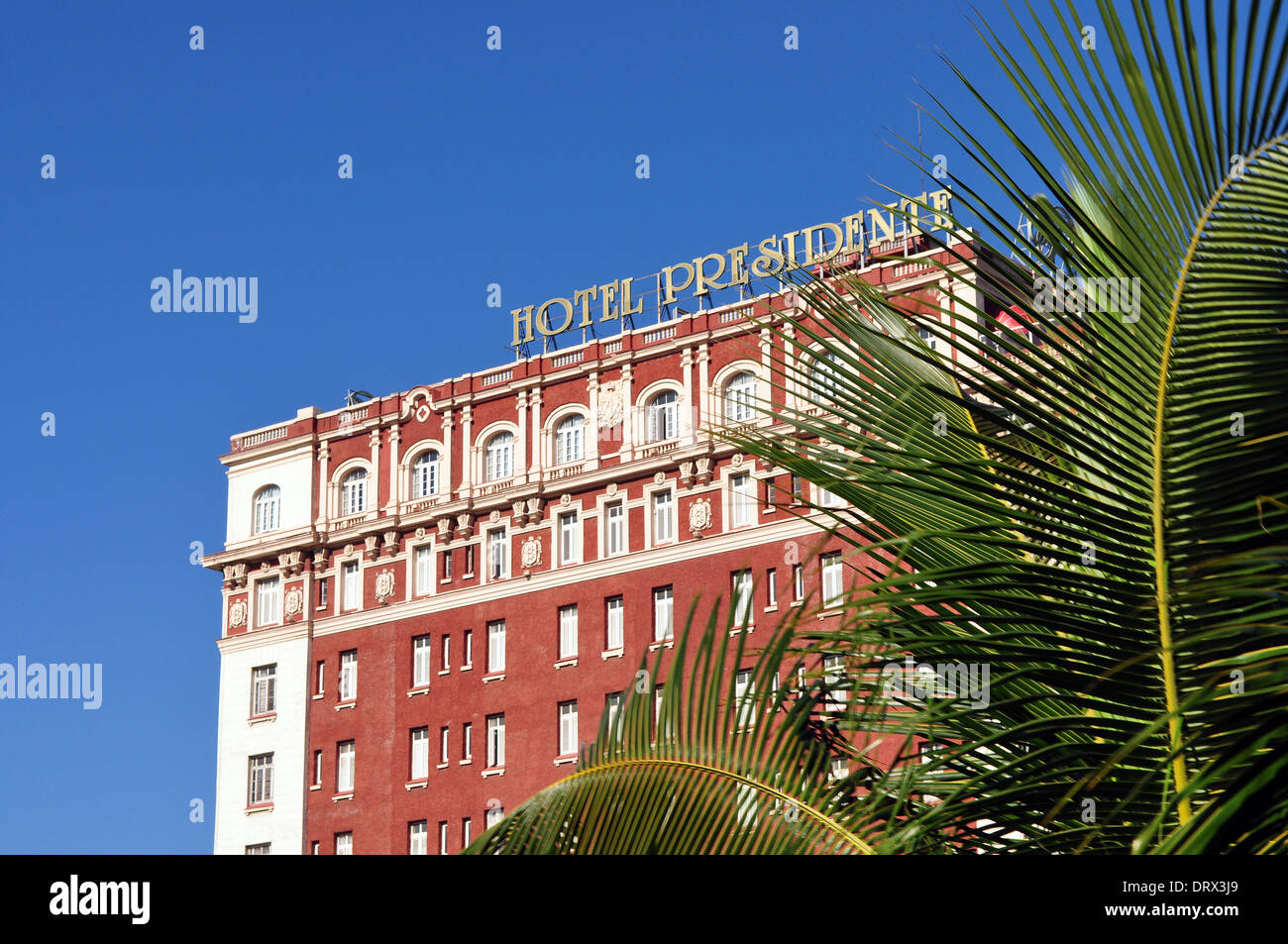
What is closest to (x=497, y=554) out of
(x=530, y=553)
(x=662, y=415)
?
(x=530, y=553)

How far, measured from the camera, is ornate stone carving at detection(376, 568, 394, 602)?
7319 centimetres

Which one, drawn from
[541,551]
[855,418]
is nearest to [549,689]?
[541,551]

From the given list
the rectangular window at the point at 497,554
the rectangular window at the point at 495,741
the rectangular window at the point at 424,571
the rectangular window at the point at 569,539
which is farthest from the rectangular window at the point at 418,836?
the rectangular window at the point at 569,539

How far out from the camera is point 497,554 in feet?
233

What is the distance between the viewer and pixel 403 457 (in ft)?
246

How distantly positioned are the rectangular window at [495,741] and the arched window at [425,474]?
10795 millimetres

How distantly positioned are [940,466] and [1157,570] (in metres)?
1.10

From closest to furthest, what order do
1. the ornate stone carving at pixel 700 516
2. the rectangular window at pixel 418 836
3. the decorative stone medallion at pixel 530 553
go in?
1. the ornate stone carving at pixel 700 516
2. the rectangular window at pixel 418 836
3. the decorative stone medallion at pixel 530 553

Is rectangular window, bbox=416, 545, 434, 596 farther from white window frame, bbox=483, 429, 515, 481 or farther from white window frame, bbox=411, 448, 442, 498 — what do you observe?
white window frame, bbox=483, 429, 515, 481

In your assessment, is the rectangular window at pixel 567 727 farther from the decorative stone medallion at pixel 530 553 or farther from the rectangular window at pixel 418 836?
the rectangular window at pixel 418 836

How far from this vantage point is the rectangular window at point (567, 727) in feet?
215

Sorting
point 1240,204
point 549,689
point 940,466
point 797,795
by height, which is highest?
point 549,689

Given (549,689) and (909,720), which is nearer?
(909,720)
